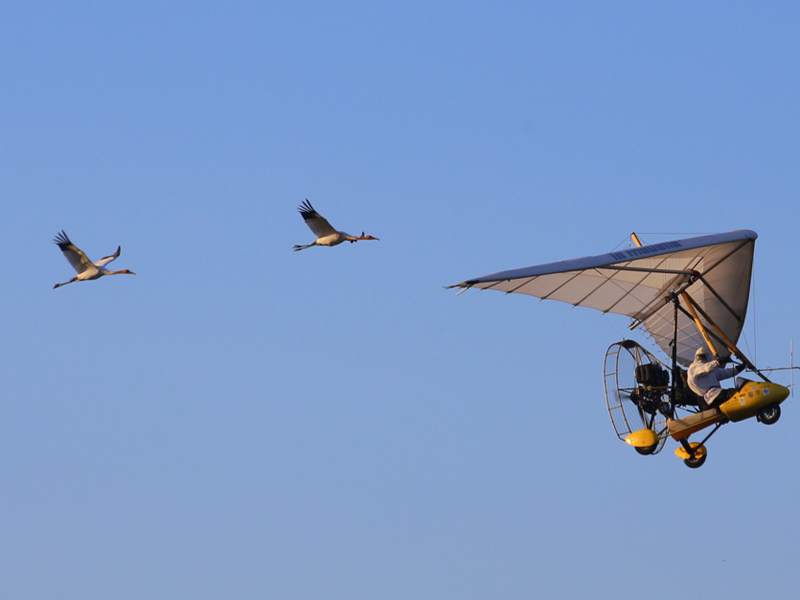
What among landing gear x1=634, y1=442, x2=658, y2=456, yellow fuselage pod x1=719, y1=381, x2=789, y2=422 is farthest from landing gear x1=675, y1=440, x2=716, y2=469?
yellow fuselage pod x1=719, y1=381, x2=789, y2=422

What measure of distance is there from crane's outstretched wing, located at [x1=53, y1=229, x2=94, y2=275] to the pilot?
83.3 feet

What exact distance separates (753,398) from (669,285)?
15.5ft

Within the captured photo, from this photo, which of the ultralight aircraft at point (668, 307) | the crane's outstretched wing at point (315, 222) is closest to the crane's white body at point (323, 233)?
the crane's outstretched wing at point (315, 222)

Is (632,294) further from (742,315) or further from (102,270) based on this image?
(102,270)

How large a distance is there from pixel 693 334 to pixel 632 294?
266cm

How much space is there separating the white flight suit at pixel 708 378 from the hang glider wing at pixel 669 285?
1.56 meters

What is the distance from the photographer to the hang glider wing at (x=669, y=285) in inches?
1435

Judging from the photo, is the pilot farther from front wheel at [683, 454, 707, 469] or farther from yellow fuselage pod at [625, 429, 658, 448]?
front wheel at [683, 454, 707, 469]

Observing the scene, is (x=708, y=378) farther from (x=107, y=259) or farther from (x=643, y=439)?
(x=107, y=259)

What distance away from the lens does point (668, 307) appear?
40.3 metres

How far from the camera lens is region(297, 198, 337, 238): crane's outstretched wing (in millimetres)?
50406

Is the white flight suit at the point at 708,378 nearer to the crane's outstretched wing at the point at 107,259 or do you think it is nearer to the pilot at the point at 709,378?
the pilot at the point at 709,378

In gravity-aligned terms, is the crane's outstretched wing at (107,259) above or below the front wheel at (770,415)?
above

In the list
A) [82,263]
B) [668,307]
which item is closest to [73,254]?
[82,263]
